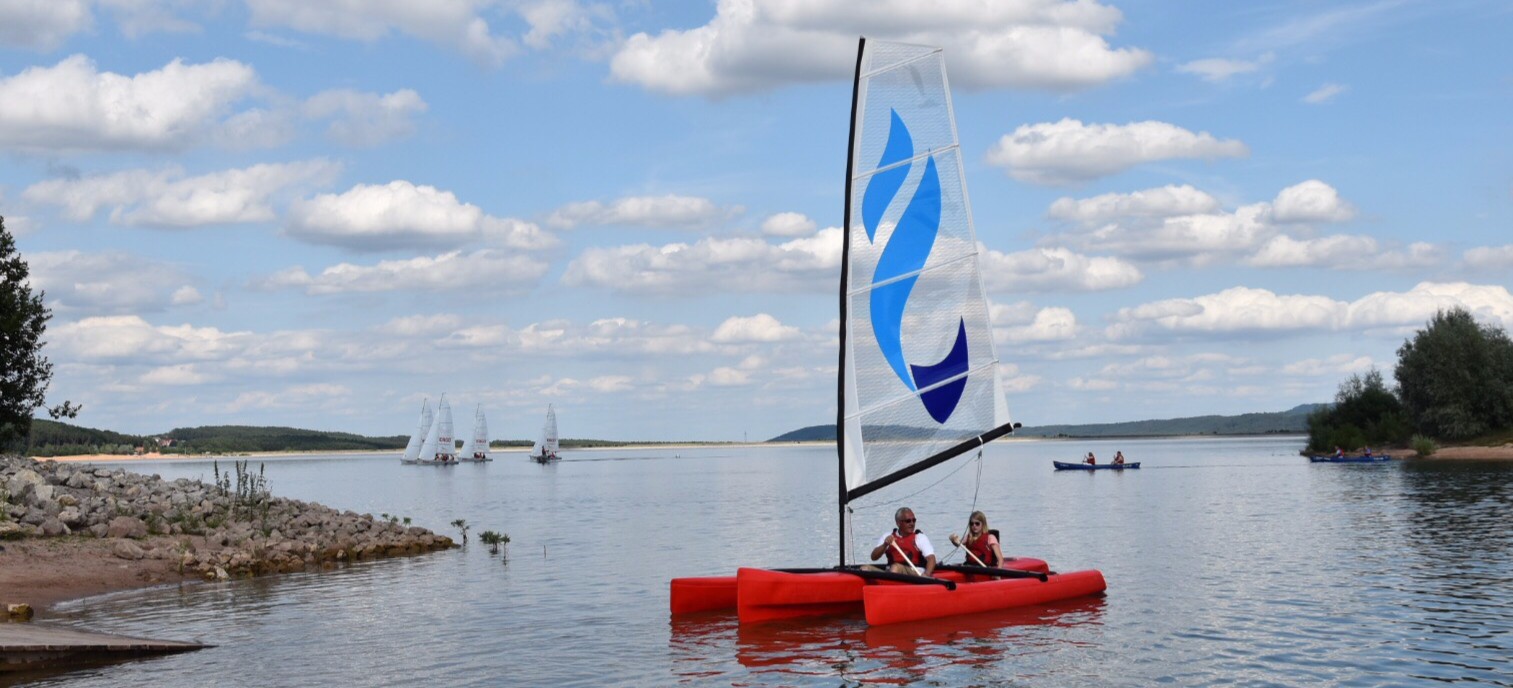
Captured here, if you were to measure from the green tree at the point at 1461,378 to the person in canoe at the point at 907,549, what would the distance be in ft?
293

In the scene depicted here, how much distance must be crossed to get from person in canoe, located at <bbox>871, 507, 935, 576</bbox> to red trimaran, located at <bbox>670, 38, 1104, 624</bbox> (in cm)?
56

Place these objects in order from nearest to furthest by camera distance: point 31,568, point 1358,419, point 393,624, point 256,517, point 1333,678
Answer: point 1333,678
point 393,624
point 31,568
point 256,517
point 1358,419

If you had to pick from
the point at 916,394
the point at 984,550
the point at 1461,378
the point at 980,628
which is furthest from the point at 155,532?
the point at 1461,378

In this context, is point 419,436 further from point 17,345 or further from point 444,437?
point 17,345

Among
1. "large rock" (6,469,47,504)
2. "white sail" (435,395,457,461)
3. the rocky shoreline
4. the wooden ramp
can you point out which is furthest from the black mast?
"white sail" (435,395,457,461)

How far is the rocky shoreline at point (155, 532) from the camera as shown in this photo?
28.5 m

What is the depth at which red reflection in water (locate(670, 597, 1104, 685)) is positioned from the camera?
60.3ft

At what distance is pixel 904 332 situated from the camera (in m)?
21.5

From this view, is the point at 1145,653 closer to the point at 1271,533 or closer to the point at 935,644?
the point at 935,644

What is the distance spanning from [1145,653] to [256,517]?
2876 cm

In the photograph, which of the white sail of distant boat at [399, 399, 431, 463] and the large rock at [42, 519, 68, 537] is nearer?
the large rock at [42, 519, 68, 537]

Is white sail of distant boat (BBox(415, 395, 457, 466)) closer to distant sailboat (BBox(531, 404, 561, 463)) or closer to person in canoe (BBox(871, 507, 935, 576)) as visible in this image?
distant sailboat (BBox(531, 404, 561, 463))

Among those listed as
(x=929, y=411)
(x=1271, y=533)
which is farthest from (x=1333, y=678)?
(x=1271, y=533)

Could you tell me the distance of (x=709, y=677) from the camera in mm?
17859
